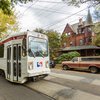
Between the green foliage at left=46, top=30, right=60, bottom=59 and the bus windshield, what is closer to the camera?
the bus windshield

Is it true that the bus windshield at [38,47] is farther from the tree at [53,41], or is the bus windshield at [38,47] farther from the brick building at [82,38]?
the brick building at [82,38]

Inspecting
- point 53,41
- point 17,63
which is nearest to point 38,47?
point 17,63

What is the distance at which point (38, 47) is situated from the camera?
42.2 ft

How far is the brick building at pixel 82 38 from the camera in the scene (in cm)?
4147

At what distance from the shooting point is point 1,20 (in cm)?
2978

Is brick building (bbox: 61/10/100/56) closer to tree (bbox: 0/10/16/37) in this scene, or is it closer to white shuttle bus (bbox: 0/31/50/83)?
tree (bbox: 0/10/16/37)

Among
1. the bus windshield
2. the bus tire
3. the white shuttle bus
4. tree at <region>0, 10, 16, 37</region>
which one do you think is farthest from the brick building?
the white shuttle bus

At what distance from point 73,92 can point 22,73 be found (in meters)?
3.89

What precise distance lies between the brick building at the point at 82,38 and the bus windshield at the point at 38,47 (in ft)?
90.5

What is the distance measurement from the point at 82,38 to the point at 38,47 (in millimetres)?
34565

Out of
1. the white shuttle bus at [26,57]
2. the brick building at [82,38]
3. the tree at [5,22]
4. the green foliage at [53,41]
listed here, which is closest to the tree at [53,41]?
the green foliage at [53,41]

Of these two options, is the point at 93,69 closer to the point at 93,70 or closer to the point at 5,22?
the point at 93,70

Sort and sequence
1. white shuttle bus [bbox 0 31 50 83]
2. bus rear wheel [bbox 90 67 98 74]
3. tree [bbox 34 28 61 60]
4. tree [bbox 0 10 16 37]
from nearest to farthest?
white shuttle bus [bbox 0 31 50 83]
bus rear wheel [bbox 90 67 98 74]
tree [bbox 0 10 16 37]
tree [bbox 34 28 61 60]

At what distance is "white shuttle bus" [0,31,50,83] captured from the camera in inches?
475
